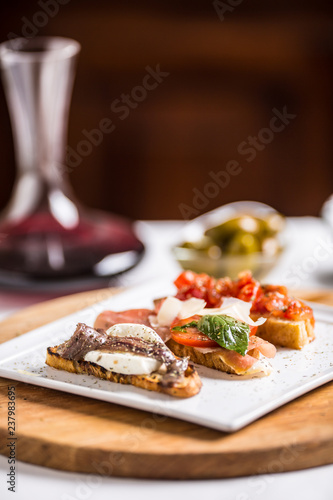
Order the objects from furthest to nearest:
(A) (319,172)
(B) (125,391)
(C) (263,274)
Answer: (A) (319,172) < (C) (263,274) < (B) (125,391)

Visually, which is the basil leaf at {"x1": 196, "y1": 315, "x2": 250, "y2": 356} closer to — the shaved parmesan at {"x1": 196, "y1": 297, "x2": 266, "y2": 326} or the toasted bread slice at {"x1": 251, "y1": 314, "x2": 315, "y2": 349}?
the shaved parmesan at {"x1": 196, "y1": 297, "x2": 266, "y2": 326}

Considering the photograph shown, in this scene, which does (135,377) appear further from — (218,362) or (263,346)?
(263,346)

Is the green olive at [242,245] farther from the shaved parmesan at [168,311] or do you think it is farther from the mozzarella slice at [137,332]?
the mozzarella slice at [137,332]

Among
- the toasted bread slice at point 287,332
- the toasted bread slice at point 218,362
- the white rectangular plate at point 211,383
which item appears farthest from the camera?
the toasted bread slice at point 287,332

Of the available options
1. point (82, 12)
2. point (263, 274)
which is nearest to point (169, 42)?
point (82, 12)

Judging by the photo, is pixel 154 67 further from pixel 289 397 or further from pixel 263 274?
pixel 289 397

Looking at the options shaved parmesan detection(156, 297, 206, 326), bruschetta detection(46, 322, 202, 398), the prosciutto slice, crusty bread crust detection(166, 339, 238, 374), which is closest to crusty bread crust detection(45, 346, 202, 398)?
bruschetta detection(46, 322, 202, 398)

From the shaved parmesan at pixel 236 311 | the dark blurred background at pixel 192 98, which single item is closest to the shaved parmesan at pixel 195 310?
the shaved parmesan at pixel 236 311

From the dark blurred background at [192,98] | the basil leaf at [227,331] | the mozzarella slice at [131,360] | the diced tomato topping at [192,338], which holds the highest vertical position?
the basil leaf at [227,331]
